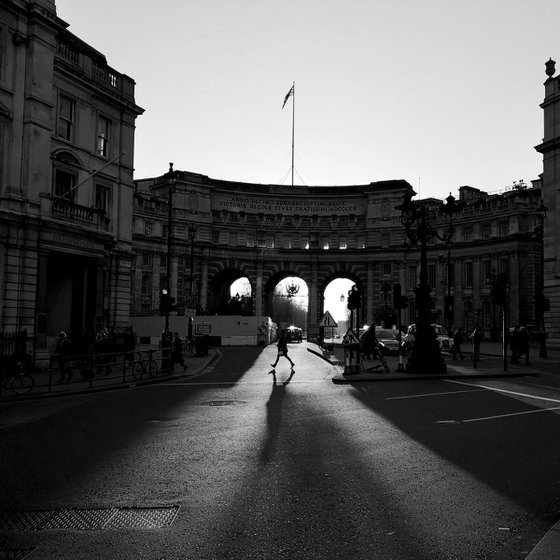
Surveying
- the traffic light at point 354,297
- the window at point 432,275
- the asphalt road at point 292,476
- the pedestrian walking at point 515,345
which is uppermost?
the window at point 432,275

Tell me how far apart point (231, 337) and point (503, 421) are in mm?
42696

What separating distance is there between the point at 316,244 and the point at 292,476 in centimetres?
7291

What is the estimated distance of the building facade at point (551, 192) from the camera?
4497 cm

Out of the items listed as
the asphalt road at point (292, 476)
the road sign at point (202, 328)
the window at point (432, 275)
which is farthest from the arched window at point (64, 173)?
the window at point (432, 275)

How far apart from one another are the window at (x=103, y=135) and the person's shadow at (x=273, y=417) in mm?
17684

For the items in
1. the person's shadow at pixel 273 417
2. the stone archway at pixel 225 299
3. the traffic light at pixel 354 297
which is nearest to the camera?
the person's shadow at pixel 273 417

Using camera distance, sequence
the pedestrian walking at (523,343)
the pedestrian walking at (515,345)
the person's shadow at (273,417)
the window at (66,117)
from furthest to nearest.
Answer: the window at (66,117) < the pedestrian walking at (515,345) < the pedestrian walking at (523,343) < the person's shadow at (273,417)

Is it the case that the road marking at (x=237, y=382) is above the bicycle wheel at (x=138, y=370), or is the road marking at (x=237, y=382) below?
below

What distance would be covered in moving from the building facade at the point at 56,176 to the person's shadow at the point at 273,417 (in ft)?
35.3

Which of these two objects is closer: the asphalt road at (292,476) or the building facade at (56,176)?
the asphalt road at (292,476)

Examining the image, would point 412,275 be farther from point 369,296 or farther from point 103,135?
point 103,135

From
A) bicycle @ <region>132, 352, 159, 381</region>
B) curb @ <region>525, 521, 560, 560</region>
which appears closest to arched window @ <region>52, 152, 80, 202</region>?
bicycle @ <region>132, 352, 159, 381</region>

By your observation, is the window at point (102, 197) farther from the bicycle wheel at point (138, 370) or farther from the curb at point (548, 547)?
the curb at point (548, 547)

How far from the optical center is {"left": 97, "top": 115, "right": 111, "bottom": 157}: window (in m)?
30.9
